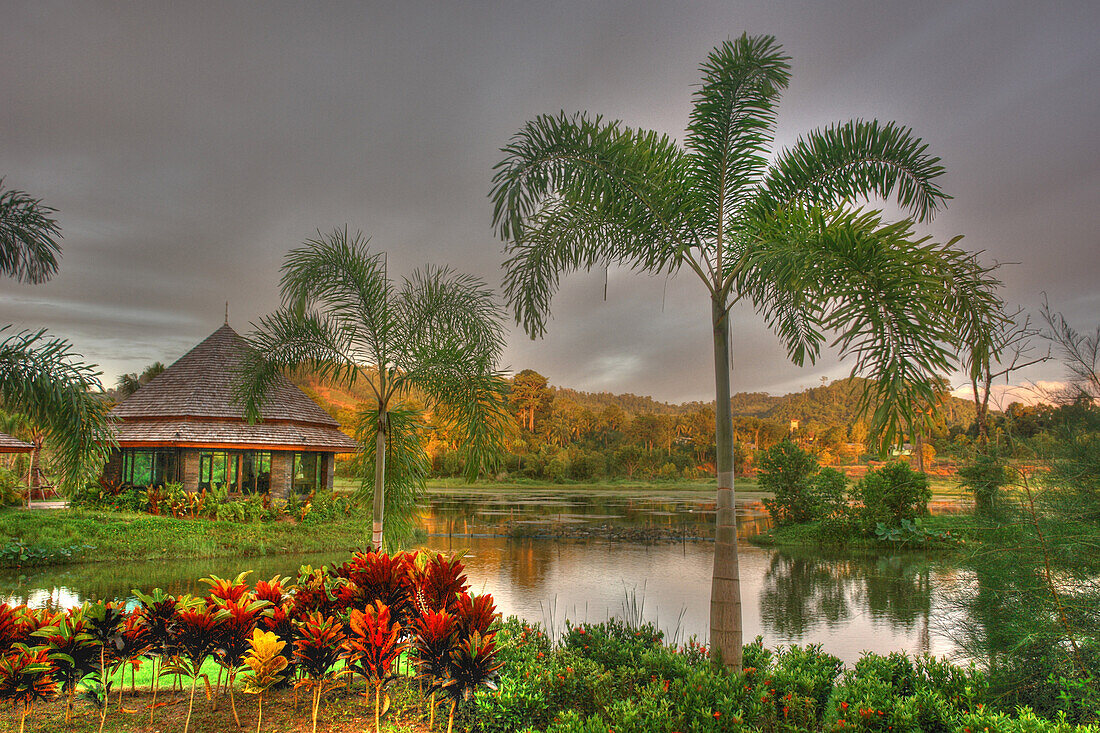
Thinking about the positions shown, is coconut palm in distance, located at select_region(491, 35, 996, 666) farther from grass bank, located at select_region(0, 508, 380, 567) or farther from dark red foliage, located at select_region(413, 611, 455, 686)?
grass bank, located at select_region(0, 508, 380, 567)

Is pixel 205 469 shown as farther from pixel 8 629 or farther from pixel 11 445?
pixel 8 629

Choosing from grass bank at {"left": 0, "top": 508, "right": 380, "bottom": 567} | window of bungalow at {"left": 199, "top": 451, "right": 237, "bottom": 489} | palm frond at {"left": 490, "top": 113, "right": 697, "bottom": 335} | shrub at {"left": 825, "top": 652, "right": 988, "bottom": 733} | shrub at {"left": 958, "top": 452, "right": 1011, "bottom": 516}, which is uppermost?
palm frond at {"left": 490, "top": 113, "right": 697, "bottom": 335}

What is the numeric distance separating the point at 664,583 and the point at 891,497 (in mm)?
8309

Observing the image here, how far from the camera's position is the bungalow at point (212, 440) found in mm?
19719

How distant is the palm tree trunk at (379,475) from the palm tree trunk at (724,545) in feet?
15.5

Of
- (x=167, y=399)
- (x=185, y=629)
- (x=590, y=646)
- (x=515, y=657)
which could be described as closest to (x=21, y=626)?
(x=185, y=629)

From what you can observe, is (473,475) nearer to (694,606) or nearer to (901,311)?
(694,606)

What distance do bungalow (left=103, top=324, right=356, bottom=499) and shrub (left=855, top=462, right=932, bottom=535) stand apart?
16.5 meters

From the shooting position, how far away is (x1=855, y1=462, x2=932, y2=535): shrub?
16578 mm

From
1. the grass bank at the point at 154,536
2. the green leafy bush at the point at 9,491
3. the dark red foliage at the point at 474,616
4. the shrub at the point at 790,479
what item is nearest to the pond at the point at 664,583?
the grass bank at the point at 154,536

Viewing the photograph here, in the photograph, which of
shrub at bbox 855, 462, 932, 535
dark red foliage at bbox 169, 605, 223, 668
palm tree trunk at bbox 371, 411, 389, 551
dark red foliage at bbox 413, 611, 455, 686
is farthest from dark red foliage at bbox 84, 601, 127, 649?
shrub at bbox 855, 462, 932, 535

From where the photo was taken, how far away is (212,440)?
19312 mm

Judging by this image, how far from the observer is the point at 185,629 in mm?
4836

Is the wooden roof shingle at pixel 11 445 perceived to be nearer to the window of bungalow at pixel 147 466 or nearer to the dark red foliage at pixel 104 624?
the window of bungalow at pixel 147 466
